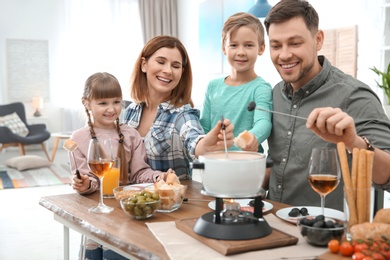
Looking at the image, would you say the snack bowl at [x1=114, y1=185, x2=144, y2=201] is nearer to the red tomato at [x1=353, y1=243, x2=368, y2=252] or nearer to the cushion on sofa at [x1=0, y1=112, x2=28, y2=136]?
the red tomato at [x1=353, y1=243, x2=368, y2=252]

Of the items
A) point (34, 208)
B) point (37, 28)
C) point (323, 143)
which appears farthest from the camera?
point (37, 28)

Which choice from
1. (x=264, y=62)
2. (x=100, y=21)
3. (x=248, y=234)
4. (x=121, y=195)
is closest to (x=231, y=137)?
(x=121, y=195)

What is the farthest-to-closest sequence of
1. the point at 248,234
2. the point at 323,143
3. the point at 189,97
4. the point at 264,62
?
the point at 264,62 < the point at 189,97 < the point at 323,143 < the point at 248,234

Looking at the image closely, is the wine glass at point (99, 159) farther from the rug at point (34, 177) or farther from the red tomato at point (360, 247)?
the rug at point (34, 177)

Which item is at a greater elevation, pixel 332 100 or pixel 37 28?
pixel 37 28

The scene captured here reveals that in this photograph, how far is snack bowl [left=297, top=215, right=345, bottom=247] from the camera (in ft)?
3.80

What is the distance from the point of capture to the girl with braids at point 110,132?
2.08m

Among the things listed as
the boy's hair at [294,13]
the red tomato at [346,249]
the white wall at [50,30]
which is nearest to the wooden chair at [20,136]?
the white wall at [50,30]

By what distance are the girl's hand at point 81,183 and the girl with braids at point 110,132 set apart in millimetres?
200

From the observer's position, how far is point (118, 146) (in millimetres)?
2104

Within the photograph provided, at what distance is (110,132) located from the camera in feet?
7.14

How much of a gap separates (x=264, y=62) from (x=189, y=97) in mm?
4666

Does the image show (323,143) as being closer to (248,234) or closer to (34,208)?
(248,234)

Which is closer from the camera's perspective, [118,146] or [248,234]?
[248,234]
